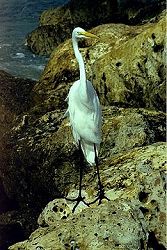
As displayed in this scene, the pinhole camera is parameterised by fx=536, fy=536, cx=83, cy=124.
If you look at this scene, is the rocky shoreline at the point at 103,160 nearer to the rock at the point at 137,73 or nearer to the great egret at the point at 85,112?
the rock at the point at 137,73

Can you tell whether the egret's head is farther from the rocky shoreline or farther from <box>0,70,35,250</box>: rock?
<box>0,70,35,250</box>: rock

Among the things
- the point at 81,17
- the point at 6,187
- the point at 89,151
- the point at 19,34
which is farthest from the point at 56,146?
the point at 19,34

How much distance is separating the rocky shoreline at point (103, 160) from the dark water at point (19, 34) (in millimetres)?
5586

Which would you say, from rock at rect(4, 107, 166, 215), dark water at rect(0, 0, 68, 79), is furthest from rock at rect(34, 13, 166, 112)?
dark water at rect(0, 0, 68, 79)

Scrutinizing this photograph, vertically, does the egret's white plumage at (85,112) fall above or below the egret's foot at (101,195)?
above

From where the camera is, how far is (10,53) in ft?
53.8

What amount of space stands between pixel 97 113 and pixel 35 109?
A: 9.89 ft

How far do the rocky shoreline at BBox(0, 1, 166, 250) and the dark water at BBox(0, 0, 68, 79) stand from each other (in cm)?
559

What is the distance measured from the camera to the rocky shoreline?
337 centimetres

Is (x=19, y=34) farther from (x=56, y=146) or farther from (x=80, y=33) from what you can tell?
(x=80, y=33)

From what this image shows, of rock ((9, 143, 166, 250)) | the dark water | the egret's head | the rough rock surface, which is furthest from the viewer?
the rough rock surface

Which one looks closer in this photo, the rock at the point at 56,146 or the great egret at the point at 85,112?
the great egret at the point at 85,112

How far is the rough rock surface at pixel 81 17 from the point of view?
15.6 metres

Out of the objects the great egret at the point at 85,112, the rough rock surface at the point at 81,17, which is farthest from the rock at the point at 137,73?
the rough rock surface at the point at 81,17
